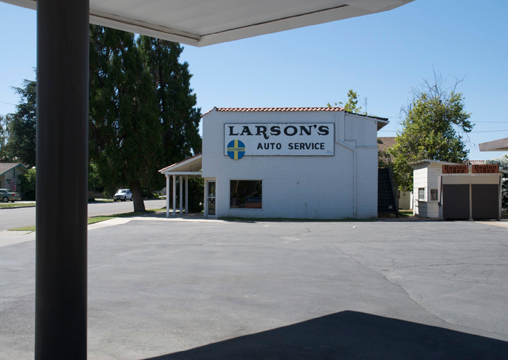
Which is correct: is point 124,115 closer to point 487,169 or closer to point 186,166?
point 186,166

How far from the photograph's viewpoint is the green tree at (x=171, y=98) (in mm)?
33188

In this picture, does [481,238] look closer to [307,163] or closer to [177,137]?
[307,163]

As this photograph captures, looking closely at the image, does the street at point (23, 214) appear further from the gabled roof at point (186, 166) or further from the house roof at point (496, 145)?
the house roof at point (496, 145)

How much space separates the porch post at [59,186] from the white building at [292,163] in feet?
75.1

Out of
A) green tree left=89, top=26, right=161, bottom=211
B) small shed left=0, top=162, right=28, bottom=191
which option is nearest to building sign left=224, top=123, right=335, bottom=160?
green tree left=89, top=26, right=161, bottom=211

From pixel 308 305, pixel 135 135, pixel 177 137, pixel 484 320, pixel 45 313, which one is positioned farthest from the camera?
pixel 177 137

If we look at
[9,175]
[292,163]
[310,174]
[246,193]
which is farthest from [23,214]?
[9,175]

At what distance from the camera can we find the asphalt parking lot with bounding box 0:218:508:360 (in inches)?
186

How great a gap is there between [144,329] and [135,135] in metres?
25.7

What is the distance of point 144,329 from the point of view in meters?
5.28

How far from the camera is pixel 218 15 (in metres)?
7.44

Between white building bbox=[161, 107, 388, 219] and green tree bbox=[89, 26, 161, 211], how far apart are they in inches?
222

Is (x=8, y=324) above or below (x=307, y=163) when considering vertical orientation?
below

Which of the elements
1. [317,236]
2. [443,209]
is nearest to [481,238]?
[317,236]
